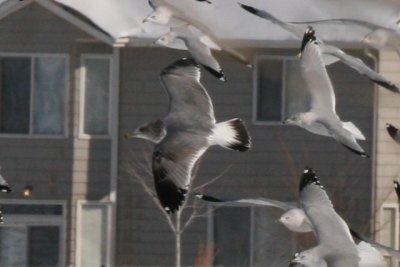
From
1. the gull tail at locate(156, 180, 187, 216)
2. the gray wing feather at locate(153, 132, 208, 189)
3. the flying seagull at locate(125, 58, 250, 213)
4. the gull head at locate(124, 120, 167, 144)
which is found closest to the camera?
the gull tail at locate(156, 180, 187, 216)

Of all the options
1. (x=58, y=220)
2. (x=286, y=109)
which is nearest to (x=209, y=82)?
(x=286, y=109)

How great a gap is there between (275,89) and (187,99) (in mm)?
11032

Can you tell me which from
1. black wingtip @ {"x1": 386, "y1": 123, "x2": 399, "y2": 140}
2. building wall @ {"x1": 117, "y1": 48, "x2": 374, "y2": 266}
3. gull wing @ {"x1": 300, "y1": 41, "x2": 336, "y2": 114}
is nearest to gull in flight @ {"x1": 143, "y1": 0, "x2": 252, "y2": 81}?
gull wing @ {"x1": 300, "y1": 41, "x2": 336, "y2": 114}

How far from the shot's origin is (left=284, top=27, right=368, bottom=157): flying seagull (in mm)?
6301

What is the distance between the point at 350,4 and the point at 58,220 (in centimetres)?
471

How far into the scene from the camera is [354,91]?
16.8m

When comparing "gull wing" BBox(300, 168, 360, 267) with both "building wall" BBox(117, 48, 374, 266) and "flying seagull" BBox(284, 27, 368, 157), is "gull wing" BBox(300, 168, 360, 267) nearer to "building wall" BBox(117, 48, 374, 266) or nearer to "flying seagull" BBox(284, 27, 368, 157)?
"flying seagull" BBox(284, 27, 368, 157)

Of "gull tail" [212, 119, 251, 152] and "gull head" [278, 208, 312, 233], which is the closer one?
"gull tail" [212, 119, 251, 152]

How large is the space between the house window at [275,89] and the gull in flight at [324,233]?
10458 mm

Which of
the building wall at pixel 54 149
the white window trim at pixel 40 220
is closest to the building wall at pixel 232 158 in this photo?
the building wall at pixel 54 149

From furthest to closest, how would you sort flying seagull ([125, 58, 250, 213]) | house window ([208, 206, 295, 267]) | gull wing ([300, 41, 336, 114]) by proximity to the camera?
house window ([208, 206, 295, 267]) → gull wing ([300, 41, 336, 114]) → flying seagull ([125, 58, 250, 213])

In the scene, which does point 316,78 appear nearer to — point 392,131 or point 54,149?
point 392,131

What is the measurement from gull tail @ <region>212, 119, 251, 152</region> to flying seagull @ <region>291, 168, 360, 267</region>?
376 millimetres

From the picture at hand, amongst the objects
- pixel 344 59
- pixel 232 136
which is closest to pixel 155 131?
pixel 232 136
